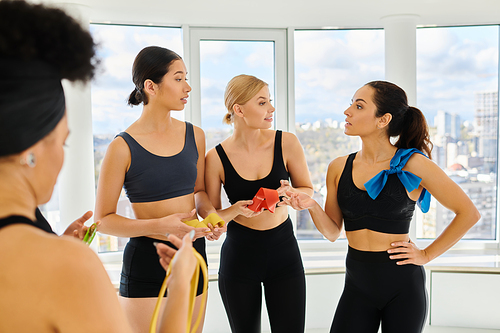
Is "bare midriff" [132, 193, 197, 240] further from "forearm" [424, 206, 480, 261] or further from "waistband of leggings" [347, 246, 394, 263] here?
"forearm" [424, 206, 480, 261]

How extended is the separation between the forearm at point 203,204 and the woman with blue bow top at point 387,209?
44 centimetres

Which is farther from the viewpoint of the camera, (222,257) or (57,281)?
(222,257)

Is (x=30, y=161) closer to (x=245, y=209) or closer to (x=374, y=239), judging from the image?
(x=245, y=209)

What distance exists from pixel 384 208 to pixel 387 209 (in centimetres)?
1

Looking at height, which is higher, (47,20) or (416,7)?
(416,7)

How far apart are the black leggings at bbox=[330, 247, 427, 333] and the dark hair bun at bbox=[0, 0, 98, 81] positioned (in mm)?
1652

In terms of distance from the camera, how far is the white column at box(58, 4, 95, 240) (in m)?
3.15

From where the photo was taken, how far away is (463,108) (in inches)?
164

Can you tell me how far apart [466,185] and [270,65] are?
256cm

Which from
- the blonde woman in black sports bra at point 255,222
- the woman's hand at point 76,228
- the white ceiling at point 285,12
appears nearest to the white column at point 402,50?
the white ceiling at point 285,12

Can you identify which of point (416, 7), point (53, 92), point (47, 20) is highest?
point (416, 7)

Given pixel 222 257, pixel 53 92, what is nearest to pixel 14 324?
pixel 53 92

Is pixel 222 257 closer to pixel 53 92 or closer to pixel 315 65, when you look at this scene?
pixel 53 92

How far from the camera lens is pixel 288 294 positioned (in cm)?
215
